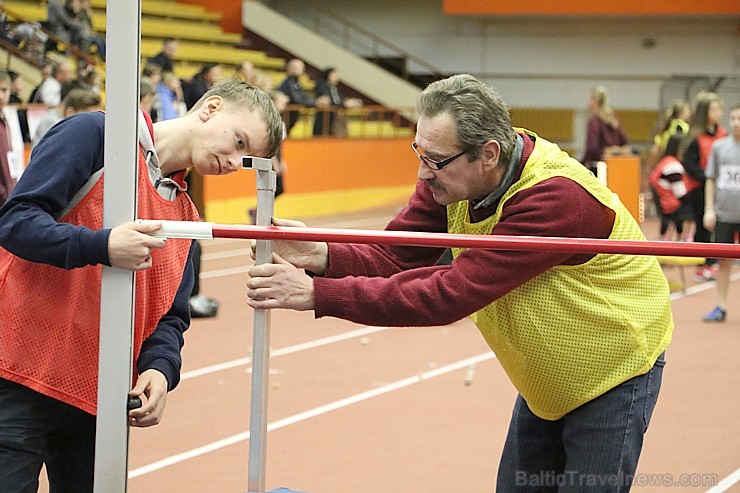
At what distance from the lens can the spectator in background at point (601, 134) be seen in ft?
40.0

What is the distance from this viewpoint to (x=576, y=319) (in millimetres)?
2541

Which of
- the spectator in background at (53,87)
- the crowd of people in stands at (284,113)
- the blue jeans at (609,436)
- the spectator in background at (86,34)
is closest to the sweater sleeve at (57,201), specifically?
the blue jeans at (609,436)

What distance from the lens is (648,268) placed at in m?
2.69

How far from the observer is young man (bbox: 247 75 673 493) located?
2.43 metres

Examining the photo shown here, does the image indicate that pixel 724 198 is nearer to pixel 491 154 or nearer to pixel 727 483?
pixel 727 483

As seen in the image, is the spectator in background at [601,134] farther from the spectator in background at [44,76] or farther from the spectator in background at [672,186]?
the spectator in background at [44,76]

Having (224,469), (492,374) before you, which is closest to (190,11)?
(492,374)

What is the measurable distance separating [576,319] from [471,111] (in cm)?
56

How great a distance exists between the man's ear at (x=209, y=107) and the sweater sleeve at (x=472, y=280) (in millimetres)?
469

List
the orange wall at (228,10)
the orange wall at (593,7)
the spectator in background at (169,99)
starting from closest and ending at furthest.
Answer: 1. the spectator in background at (169,99)
2. the orange wall at (593,7)
3. the orange wall at (228,10)

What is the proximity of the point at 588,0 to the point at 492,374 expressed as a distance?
1634cm

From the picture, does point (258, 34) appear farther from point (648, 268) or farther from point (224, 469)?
point (648, 268)

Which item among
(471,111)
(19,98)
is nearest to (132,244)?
(471,111)

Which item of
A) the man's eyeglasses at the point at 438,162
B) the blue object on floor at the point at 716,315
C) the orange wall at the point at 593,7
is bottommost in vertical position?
the blue object on floor at the point at 716,315
